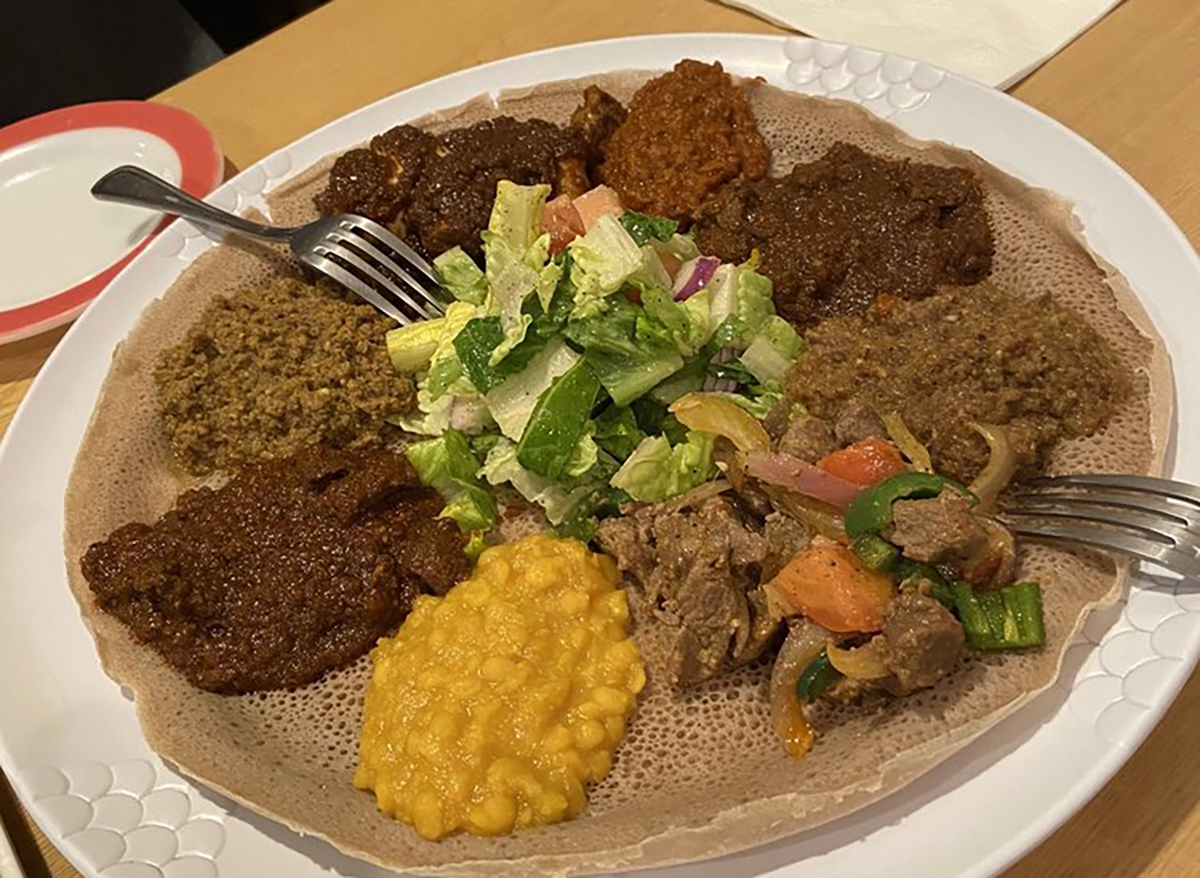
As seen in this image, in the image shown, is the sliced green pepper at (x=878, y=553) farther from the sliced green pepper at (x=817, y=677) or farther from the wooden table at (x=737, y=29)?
the wooden table at (x=737, y=29)

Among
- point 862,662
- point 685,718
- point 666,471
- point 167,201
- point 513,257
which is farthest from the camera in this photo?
point 167,201

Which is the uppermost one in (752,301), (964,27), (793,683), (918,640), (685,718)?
(964,27)

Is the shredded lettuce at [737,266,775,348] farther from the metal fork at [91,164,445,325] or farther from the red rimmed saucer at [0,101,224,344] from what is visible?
the red rimmed saucer at [0,101,224,344]

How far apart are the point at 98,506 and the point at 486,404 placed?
113 centimetres

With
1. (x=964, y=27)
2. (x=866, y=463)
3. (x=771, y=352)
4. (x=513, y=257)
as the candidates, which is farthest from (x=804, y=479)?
(x=964, y=27)

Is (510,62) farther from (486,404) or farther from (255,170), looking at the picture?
(486,404)

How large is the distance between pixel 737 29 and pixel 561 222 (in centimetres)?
141

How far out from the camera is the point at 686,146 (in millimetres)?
3217

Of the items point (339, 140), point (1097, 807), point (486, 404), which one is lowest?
point (1097, 807)

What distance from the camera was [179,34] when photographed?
5977 millimetres

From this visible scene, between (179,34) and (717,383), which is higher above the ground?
(179,34)

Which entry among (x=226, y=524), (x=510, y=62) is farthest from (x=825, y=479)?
(x=510, y=62)

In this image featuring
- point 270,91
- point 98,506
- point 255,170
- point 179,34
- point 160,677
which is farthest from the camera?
point 179,34

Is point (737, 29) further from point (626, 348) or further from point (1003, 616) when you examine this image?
point (1003, 616)
